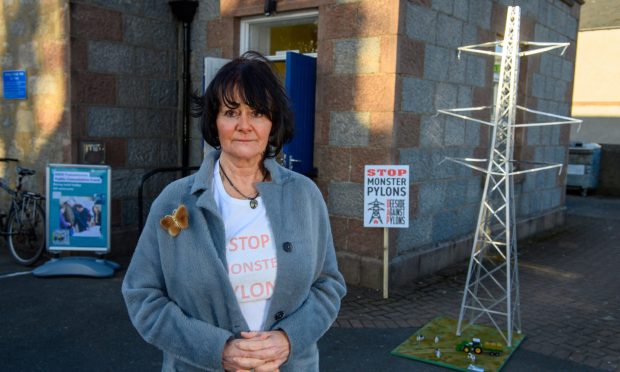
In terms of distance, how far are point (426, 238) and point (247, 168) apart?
489 centimetres

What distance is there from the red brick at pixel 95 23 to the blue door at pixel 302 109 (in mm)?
2384

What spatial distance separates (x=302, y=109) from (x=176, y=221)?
453 cm

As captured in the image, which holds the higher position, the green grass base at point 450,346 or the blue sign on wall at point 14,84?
the blue sign on wall at point 14,84

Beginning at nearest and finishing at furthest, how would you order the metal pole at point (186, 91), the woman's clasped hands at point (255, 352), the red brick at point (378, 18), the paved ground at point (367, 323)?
the woman's clasped hands at point (255, 352) < the paved ground at point (367, 323) < the red brick at point (378, 18) < the metal pole at point (186, 91)

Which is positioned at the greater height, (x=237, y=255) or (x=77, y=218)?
(x=237, y=255)

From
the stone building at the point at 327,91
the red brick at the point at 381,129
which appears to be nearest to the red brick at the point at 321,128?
the stone building at the point at 327,91

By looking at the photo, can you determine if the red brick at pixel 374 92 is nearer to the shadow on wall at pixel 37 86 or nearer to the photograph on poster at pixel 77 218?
the photograph on poster at pixel 77 218

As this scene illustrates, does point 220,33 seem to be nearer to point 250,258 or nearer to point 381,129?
point 381,129

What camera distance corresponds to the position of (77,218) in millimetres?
6188

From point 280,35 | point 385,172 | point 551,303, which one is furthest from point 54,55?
point 551,303

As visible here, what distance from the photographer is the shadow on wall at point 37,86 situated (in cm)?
645

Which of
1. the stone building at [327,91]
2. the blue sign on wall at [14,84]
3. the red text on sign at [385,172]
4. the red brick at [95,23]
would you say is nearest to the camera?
the red text on sign at [385,172]

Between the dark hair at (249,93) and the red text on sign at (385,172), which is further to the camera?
the red text on sign at (385,172)

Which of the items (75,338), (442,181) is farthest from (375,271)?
(75,338)
